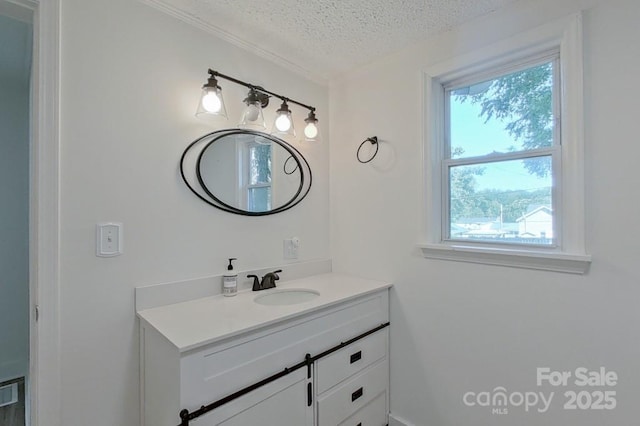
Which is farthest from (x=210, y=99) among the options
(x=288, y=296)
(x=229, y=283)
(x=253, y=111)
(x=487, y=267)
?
(x=487, y=267)

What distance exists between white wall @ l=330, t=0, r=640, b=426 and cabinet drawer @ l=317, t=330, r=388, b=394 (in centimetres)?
15

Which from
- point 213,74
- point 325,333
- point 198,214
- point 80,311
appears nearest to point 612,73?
point 325,333

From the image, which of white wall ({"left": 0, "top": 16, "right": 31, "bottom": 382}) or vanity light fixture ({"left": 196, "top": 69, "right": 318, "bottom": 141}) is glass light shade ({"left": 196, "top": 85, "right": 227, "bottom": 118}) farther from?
white wall ({"left": 0, "top": 16, "right": 31, "bottom": 382})

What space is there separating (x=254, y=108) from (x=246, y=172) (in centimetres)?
37

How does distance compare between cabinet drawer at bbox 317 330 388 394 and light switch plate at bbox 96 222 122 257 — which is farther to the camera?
cabinet drawer at bbox 317 330 388 394

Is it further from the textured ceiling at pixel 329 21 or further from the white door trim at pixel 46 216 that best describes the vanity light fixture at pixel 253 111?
the white door trim at pixel 46 216

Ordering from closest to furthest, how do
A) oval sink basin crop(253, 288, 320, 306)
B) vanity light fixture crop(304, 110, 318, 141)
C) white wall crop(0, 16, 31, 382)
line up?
oval sink basin crop(253, 288, 320, 306), vanity light fixture crop(304, 110, 318, 141), white wall crop(0, 16, 31, 382)

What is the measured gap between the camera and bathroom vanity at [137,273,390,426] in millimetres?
1051

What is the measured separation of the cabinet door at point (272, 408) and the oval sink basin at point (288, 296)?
1.51ft

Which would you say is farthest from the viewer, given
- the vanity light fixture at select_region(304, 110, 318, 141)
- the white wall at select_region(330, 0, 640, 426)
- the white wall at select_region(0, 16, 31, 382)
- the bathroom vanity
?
the white wall at select_region(0, 16, 31, 382)

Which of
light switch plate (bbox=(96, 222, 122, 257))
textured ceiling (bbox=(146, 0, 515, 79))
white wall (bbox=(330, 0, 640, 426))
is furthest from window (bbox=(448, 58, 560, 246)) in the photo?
light switch plate (bbox=(96, 222, 122, 257))

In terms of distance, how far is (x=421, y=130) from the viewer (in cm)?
173

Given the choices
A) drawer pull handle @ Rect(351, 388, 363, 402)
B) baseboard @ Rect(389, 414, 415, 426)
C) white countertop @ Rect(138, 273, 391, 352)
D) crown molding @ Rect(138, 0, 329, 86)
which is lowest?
baseboard @ Rect(389, 414, 415, 426)

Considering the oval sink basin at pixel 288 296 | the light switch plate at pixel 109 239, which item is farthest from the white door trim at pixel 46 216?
the oval sink basin at pixel 288 296
